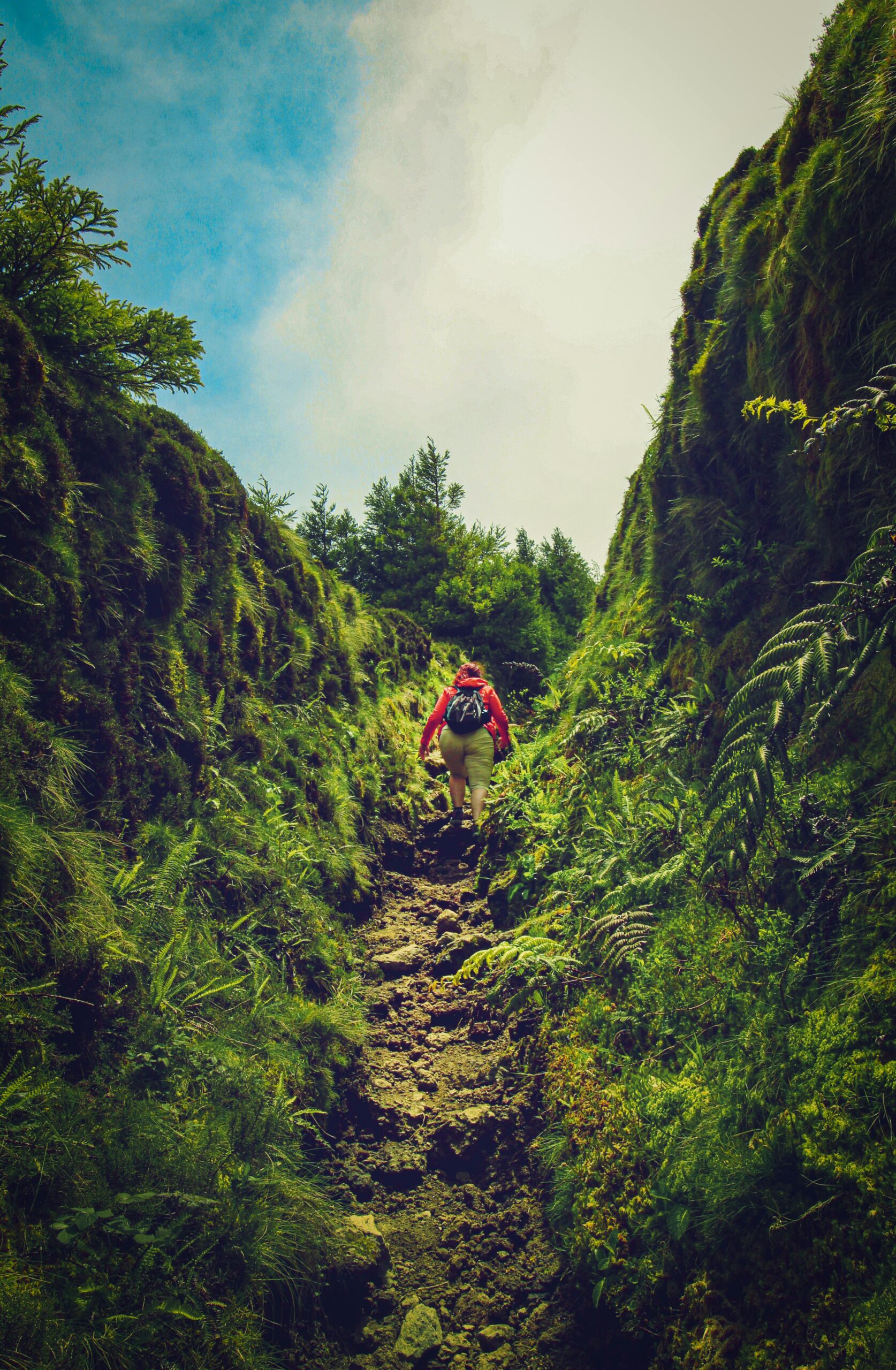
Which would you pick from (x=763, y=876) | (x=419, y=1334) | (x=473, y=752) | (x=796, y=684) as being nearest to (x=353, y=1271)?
(x=419, y=1334)

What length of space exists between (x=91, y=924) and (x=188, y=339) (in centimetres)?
406

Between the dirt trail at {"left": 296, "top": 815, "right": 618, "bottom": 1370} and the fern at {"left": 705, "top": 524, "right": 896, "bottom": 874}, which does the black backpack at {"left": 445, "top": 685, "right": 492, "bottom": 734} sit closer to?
the dirt trail at {"left": 296, "top": 815, "right": 618, "bottom": 1370}

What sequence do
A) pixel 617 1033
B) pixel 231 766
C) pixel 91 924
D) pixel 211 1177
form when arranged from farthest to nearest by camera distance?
pixel 231 766
pixel 617 1033
pixel 91 924
pixel 211 1177

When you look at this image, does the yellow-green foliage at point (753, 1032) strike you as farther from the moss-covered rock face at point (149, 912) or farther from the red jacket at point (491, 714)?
the red jacket at point (491, 714)

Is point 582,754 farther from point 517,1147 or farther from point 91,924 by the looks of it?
point 91,924

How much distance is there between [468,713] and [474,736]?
0.87 ft

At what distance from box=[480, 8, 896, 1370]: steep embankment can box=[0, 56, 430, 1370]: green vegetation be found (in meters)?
1.48

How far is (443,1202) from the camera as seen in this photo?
3.22 metres

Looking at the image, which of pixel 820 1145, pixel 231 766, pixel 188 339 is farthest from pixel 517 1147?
pixel 188 339

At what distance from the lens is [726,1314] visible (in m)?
1.98

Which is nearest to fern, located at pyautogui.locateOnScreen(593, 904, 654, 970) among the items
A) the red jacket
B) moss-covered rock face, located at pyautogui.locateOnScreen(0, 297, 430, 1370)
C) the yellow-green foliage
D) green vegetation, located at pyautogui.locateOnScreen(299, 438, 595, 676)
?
the yellow-green foliage

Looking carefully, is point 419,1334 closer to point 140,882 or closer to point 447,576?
point 140,882

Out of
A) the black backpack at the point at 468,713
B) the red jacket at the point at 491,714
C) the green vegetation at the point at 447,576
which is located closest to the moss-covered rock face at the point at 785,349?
the red jacket at the point at 491,714

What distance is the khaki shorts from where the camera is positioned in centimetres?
664
